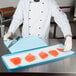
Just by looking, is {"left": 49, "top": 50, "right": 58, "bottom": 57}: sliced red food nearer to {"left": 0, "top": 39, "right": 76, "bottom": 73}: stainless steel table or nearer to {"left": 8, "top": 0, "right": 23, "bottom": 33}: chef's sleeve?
{"left": 0, "top": 39, "right": 76, "bottom": 73}: stainless steel table

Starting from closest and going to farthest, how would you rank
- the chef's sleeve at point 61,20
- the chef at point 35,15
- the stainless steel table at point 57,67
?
the stainless steel table at point 57,67 → the chef's sleeve at point 61,20 → the chef at point 35,15

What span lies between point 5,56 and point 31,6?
25.4 inches

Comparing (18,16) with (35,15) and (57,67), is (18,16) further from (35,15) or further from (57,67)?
(57,67)

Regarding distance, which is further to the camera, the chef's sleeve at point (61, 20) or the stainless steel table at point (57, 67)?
the chef's sleeve at point (61, 20)

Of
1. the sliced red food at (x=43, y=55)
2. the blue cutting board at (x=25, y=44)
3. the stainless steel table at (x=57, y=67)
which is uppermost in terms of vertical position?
the blue cutting board at (x=25, y=44)

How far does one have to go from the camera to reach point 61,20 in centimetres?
127

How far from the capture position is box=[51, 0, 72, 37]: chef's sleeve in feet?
3.91

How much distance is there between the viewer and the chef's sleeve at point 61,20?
1193 mm

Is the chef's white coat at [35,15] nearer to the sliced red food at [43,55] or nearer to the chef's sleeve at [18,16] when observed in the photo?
the chef's sleeve at [18,16]

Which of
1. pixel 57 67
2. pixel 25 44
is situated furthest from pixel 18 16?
pixel 57 67

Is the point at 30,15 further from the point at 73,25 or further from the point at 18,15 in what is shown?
the point at 73,25

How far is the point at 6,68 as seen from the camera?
852mm

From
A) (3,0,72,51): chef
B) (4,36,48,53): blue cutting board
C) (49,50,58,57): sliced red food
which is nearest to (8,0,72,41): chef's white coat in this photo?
(3,0,72,51): chef

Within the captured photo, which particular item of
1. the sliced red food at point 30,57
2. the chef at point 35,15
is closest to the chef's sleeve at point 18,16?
the chef at point 35,15
